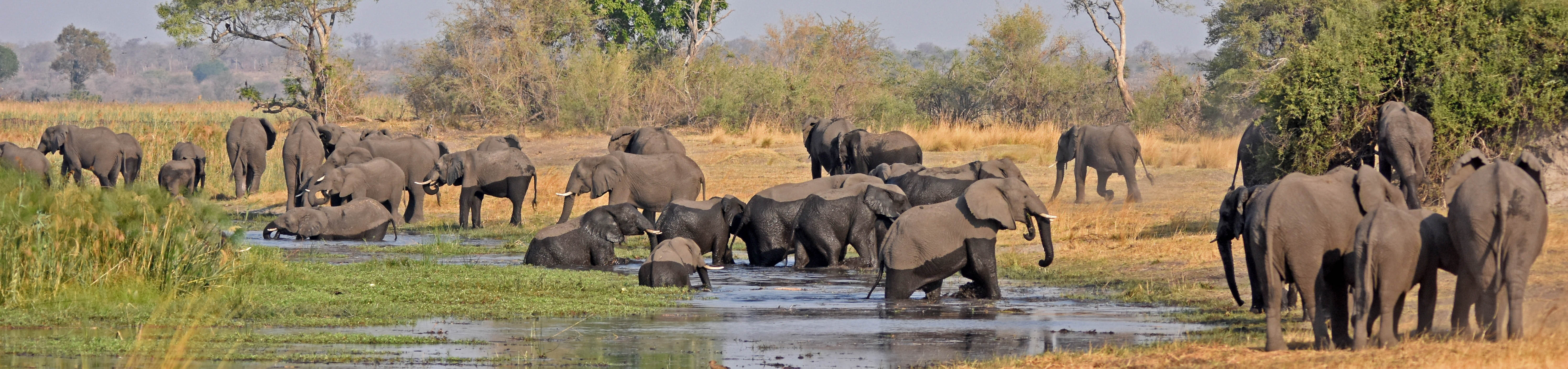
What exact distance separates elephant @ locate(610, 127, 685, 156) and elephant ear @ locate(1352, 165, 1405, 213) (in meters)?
14.1

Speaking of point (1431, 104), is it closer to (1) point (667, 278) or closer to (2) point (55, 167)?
(1) point (667, 278)

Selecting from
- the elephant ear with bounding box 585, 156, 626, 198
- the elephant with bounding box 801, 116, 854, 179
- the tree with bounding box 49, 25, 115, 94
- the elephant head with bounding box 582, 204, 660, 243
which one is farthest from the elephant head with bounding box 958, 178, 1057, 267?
the tree with bounding box 49, 25, 115, 94

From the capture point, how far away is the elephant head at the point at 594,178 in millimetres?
19219

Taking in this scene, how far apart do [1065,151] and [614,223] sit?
34.0 ft

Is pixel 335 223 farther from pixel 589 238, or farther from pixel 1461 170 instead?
pixel 1461 170

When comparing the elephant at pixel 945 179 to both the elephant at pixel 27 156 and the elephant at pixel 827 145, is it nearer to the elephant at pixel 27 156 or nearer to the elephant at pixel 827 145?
the elephant at pixel 827 145

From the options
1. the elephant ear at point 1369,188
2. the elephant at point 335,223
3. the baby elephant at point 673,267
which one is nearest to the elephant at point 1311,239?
the elephant ear at point 1369,188

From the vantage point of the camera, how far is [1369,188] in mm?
8281

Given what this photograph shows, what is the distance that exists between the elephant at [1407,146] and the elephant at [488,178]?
1120 cm

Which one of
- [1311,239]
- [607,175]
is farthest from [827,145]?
[1311,239]

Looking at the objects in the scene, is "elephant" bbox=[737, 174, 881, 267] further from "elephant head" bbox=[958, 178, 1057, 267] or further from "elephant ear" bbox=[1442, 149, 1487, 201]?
"elephant ear" bbox=[1442, 149, 1487, 201]

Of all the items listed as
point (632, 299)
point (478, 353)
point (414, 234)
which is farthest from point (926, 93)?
point (478, 353)

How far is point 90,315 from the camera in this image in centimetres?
934

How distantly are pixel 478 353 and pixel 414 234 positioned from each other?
39.7 feet
